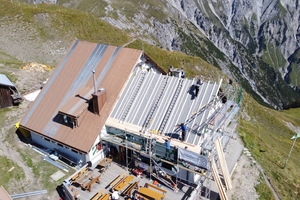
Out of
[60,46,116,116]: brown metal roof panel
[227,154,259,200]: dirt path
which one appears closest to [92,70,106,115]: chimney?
[60,46,116,116]: brown metal roof panel

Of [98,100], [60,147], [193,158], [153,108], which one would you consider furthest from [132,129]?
[60,147]

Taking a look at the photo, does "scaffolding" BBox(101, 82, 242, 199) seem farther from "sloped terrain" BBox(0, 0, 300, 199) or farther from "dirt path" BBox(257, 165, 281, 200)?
"dirt path" BBox(257, 165, 281, 200)

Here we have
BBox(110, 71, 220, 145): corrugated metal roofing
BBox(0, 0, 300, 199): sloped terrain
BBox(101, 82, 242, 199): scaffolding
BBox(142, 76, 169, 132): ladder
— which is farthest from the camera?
BBox(0, 0, 300, 199): sloped terrain

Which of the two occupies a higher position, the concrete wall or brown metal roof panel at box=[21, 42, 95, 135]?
brown metal roof panel at box=[21, 42, 95, 135]

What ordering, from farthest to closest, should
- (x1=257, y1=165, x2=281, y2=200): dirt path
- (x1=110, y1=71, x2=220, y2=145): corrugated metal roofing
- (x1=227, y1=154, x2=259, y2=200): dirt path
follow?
1. (x1=257, y1=165, x2=281, y2=200): dirt path
2. (x1=227, y1=154, x2=259, y2=200): dirt path
3. (x1=110, y1=71, x2=220, y2=145): corrugated metal roofing

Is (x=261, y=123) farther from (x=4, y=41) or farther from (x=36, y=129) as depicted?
(x=4, y=41)

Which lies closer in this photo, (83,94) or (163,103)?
(163,103)

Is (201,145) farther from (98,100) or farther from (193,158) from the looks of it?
(98,100)
